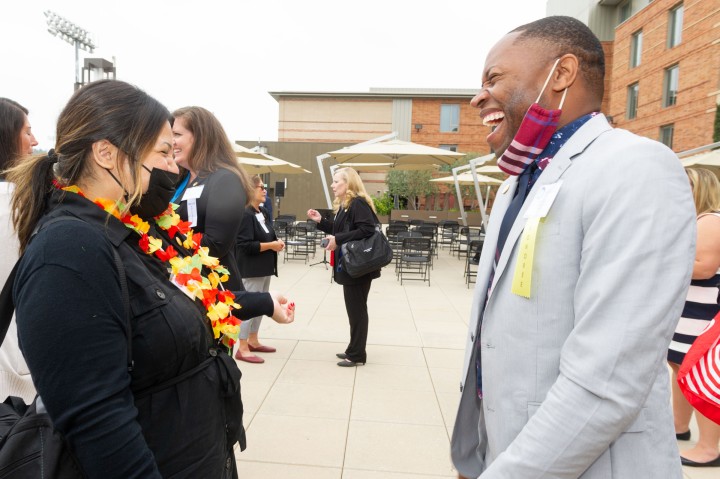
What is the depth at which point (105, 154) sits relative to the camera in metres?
1.40

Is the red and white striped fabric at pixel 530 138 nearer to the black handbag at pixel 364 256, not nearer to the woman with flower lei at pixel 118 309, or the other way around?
the woman with flower lei at pixel 118 309

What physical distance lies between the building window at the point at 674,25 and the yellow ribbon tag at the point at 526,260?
26.2 meters

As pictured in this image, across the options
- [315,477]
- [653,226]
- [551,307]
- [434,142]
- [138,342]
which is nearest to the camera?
[653,226]

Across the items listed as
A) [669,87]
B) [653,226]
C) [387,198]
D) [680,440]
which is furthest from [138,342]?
[387,198]

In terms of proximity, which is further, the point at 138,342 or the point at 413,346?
A: the point at 413,346

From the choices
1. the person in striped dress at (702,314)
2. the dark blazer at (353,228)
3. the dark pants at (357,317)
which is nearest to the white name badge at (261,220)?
the dark blazer at (353,228)

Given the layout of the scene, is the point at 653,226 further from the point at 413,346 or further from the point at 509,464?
the point at 413,346

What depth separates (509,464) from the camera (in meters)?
1.06

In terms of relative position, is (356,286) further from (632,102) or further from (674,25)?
(632,102)

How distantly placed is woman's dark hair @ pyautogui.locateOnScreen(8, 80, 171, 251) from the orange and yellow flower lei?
83 millimetres

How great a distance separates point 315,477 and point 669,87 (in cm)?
2603

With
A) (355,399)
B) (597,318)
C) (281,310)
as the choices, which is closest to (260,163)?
(355,399)

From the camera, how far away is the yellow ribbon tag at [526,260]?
3.79 feet

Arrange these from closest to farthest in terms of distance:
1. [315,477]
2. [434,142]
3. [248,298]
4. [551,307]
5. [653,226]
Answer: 1. [653,226]
2. [551,307]
3. [248,298]
4. [315,477]
5. [434,142]
